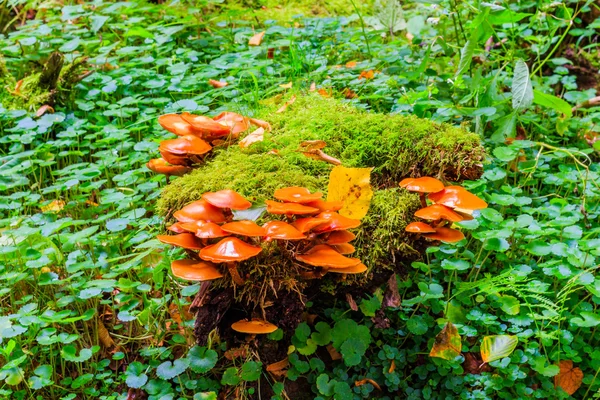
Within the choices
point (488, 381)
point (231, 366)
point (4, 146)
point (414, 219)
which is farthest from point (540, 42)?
point (4, 146)

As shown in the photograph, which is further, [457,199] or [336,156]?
[336,156]

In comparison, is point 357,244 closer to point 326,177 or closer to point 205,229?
point 326,177

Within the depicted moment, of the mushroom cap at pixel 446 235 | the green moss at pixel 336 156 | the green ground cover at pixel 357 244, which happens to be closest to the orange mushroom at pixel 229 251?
the green moss at pixel 336 156

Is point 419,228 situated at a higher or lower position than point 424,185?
lower

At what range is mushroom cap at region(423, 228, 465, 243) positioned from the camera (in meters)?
2.07

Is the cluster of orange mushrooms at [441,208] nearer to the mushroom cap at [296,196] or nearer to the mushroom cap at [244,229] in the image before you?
the mushroom cap at [296,196]

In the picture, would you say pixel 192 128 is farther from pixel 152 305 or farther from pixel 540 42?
Answer: pixel 540 42

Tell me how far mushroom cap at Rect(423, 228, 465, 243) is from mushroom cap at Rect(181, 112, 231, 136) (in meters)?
0.99

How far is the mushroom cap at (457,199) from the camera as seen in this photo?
2.02 meters

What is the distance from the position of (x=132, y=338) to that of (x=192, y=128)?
935mm

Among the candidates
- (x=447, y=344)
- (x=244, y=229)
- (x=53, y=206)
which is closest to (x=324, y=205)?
(x=244, y=229)

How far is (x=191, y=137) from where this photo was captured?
2443mm

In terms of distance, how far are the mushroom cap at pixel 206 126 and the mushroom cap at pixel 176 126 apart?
0.03 meters

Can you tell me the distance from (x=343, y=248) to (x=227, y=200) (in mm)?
430
